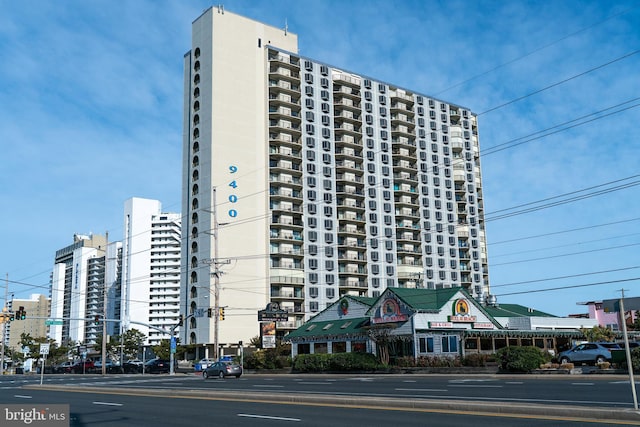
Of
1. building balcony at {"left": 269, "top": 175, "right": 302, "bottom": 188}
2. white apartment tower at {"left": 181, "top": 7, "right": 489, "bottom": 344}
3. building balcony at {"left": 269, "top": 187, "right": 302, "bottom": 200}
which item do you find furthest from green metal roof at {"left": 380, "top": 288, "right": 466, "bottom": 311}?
building balcony at {"left": 269, "top": 175, "right": 302, "bottom": 188}

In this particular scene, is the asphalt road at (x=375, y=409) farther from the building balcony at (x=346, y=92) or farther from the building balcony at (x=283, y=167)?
the building balcony at (x=346, y=92)

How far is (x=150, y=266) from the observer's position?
603 feet

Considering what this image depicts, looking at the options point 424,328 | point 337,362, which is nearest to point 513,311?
point 424,328

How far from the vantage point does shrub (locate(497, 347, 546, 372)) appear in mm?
36844

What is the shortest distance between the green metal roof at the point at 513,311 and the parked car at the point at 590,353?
18.0 m

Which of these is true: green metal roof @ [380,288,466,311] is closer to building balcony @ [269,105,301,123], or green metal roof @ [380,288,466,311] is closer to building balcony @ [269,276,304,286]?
building balcony @ [269,276,304,286]

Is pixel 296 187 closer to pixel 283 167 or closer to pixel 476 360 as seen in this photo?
pixel 283 167

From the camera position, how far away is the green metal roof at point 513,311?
64375 millimetres

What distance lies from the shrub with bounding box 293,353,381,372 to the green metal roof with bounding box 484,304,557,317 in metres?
19.7

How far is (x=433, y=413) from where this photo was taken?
16.2 m

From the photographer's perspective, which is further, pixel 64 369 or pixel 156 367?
pixel 64 369

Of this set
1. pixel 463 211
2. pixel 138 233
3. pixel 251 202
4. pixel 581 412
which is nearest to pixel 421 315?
pixel 581 412

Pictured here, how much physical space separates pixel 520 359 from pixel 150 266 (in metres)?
160

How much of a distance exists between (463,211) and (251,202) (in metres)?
47.7
